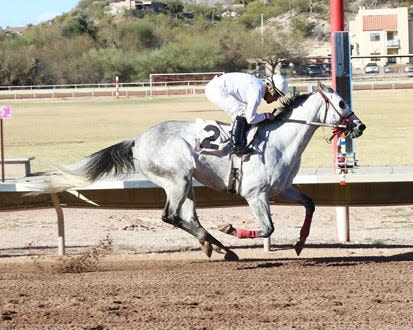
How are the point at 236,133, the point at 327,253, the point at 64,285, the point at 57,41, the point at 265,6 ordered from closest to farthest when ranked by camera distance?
the point at 64,285, the point at 236,133, the point at 327,253, the point at 57,41, the point at 265,6

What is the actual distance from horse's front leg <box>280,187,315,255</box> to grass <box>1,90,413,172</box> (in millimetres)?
4739

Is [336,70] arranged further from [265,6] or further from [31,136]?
[265,6]

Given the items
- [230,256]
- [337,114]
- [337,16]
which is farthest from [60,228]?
[337,16]

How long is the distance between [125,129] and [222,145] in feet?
91.5

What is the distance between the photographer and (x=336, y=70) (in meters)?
13.2

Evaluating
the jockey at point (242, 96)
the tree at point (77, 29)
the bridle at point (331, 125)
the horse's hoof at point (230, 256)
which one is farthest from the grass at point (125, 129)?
the tree at point (77, 29)

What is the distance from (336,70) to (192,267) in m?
3.40

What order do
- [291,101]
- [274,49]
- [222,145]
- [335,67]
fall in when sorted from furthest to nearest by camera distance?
[274,49] → [335,67] → [291,101] → [222,145]

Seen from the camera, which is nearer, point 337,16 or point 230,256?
point 230,256

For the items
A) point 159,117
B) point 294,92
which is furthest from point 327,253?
point 159,117

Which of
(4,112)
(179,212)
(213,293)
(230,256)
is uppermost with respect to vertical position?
(4,112)

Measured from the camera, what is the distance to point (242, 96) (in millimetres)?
11414

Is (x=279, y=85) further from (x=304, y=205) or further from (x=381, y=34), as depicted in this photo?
(x=381, y=34)

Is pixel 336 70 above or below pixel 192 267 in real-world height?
above
